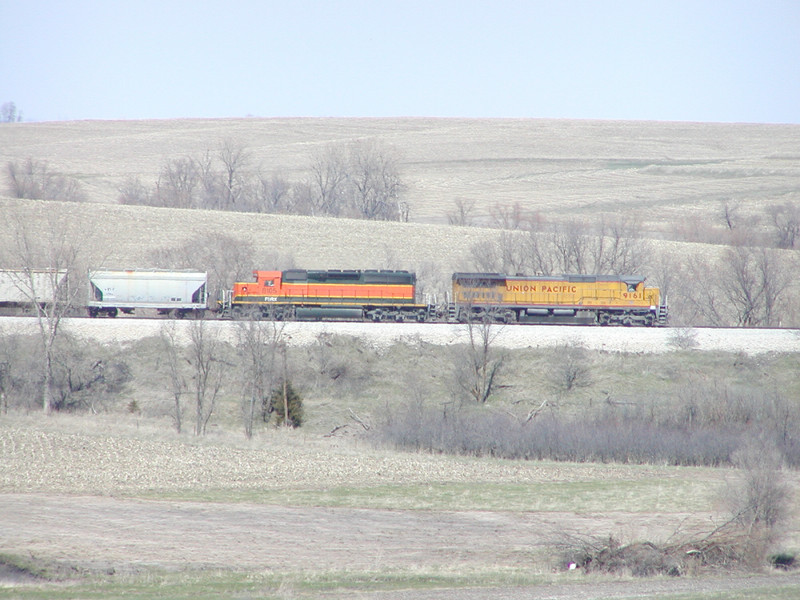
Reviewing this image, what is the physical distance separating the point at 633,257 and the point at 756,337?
19.9 metres

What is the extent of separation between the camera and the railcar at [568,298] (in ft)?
127

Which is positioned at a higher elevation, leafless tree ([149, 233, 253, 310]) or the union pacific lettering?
leafless tree ([149, 233, 253, 310])

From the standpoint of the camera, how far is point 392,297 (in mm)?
38562

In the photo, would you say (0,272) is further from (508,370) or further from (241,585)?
(241,585)

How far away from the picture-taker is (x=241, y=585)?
41.9ft

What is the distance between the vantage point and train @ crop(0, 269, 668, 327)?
38.4m

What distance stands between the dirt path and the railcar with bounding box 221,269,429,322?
Answer: 20354 millimetres

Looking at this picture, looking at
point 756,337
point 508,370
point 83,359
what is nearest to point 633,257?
point 756,337

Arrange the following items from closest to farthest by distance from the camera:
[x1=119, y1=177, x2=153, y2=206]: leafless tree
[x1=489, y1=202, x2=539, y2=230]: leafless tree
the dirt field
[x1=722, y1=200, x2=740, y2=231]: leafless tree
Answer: the dirt field < [x1=489, y1=202, x2=539, y2=230]: leafless tree < [x1=722, y1=200, x2=740, y2=231]: leafless tree < [x1=119, y1=177, x2=153, y2=206]: leafless tree

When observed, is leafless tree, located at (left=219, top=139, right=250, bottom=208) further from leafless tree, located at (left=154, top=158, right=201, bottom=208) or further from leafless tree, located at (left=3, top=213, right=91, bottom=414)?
leafless tree, located at (left=3, top=213, right=91, bottom=414)

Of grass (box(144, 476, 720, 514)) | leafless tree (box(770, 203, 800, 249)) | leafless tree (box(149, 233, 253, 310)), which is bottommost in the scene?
grass (box(144, 476, 720, 514))

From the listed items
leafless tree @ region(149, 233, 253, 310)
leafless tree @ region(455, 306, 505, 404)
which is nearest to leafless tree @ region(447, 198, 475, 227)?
leafless tree @ region(149, 233, 253, 310)

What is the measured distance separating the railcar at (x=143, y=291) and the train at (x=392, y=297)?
50mm

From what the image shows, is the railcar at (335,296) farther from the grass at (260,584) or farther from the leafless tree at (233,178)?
the leafless tree at (233,178)
